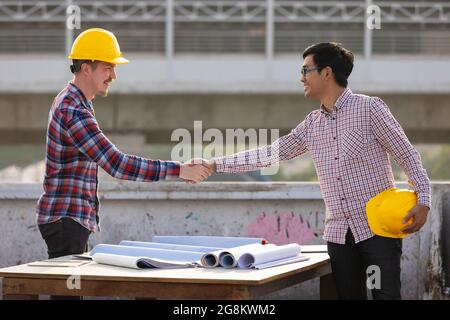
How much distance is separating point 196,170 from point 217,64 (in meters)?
27.0

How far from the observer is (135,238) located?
7473 millimetres

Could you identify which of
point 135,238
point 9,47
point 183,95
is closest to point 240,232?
point 135,238

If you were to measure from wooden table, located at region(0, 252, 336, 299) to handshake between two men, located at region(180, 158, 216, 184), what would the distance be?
0.93 meters

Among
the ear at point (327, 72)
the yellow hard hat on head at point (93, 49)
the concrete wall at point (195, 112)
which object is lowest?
the ear at point (327, 72)

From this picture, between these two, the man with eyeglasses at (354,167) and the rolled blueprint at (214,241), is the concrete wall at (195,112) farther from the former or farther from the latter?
the man with eyeglasses at (354,167)

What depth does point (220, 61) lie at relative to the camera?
3266cm

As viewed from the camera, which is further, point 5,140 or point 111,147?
point 5,140

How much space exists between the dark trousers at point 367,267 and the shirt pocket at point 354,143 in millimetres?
455

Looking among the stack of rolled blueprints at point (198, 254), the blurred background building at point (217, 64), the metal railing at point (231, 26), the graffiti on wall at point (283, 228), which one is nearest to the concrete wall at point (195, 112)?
the blurred background building at point (217, 64)

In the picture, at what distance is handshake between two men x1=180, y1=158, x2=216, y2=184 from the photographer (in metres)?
5.64

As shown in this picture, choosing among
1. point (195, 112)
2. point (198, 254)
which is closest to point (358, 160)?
point (198, 254)

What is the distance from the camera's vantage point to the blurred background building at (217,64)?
2870cm

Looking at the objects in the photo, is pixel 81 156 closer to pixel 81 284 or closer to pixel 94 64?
pixel 94 64
